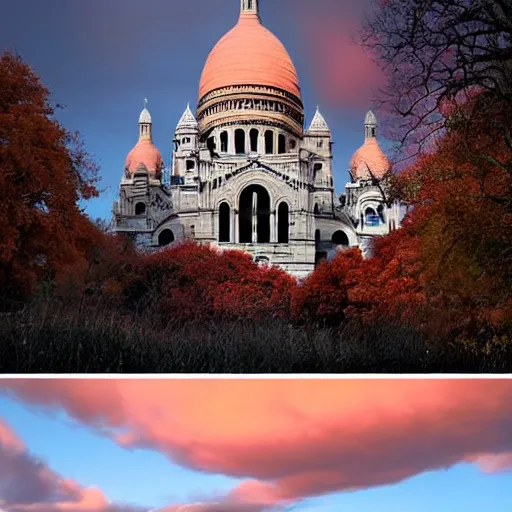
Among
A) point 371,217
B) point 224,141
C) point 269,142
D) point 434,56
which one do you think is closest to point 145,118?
point 224,141

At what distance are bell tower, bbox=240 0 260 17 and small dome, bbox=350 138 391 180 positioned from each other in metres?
1.11

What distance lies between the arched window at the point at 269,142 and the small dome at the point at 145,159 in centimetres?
66

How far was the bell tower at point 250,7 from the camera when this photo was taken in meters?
4.61

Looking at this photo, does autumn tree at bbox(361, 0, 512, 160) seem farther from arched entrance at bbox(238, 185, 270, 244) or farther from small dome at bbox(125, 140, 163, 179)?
small dome at bbox(125, 140, 163, 179)

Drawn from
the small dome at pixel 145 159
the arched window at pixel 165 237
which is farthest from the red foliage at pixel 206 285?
the small dome at pixel 145 159

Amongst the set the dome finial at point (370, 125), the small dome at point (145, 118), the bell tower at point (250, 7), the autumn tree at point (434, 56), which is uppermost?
the bell tower at point (250, 7)

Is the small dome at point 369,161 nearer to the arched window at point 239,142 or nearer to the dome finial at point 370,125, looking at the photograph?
the dome finial at point 370,125

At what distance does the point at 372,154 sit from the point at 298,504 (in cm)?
214

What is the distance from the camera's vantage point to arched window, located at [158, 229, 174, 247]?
4352 millimetres

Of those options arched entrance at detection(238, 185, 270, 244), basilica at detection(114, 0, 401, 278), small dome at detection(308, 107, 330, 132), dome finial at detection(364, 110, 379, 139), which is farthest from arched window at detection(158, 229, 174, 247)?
dome finial at detection(364, 110, 379, 139)

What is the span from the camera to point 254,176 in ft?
14.4

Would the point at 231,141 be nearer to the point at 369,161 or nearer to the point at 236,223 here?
the point at 236,223

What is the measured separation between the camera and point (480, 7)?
4.28 m

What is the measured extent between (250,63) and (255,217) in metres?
0.99
